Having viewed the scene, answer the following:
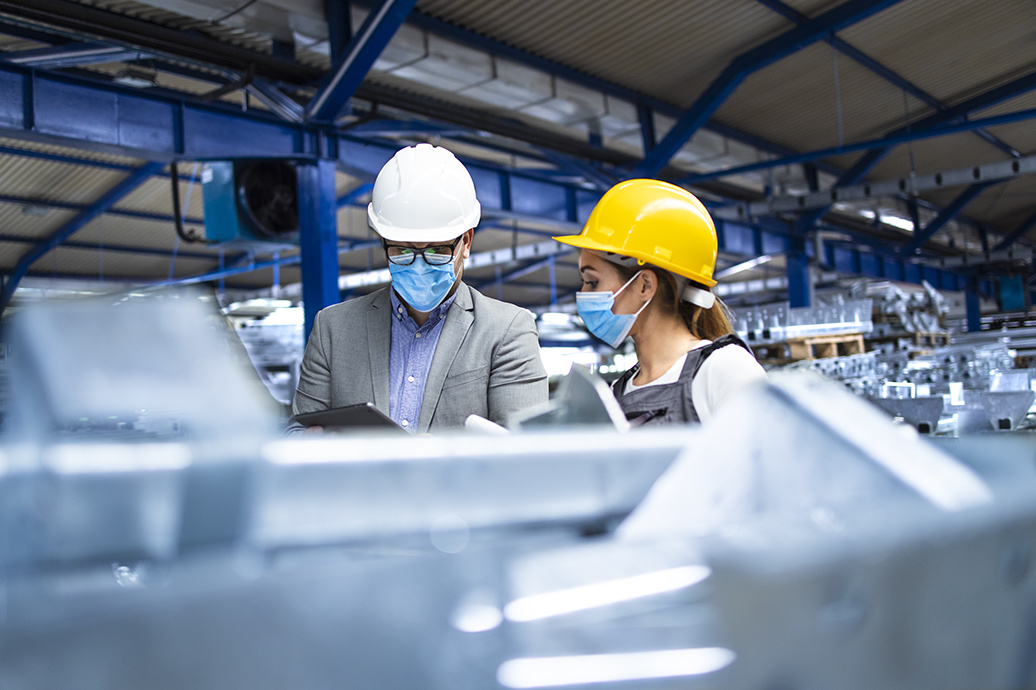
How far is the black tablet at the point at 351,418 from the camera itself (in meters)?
1.33

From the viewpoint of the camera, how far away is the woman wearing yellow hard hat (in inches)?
69.5

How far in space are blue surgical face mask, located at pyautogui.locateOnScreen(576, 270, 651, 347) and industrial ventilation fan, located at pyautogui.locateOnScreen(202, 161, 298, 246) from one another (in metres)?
4.63

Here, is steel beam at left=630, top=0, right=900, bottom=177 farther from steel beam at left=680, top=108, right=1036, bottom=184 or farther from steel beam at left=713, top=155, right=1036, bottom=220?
steel beam at left=713, top=155, right=1036, bottom=220

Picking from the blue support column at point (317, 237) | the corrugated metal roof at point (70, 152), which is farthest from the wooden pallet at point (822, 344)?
the corrugated metal roof at point (70, 152)

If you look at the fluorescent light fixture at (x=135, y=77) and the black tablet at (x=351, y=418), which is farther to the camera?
the fluorescent light fixture at (x=135, y=77)

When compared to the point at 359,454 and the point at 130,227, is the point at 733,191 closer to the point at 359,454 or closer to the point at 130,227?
the point at 130,227

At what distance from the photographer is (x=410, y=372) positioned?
79.0 inches

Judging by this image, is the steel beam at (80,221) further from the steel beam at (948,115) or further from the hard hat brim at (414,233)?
the hard hat brim at (414,233)

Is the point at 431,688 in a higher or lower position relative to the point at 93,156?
lower

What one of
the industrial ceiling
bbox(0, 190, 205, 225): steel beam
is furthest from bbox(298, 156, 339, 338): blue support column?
bbox(0, 190, 205, 225): steel beam

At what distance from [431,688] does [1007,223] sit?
19.2m

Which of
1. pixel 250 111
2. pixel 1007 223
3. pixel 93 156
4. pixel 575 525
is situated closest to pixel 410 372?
pixel 575 525

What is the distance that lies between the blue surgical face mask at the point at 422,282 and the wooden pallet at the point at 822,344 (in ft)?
16.2

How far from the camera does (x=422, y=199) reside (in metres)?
1.96
